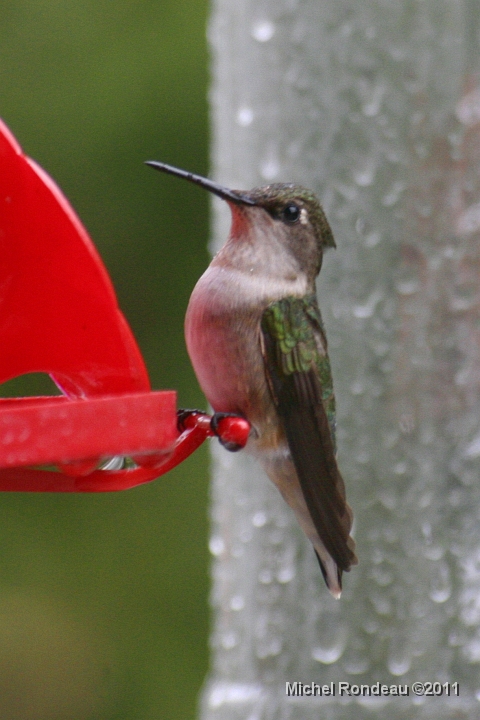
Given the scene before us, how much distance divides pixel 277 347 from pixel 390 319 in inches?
11.7

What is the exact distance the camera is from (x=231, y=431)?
2186 mm

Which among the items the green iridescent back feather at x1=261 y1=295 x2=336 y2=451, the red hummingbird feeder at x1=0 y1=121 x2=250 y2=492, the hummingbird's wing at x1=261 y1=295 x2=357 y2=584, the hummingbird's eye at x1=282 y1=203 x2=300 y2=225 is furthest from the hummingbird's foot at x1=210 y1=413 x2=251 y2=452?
the hummingbird's eye at x1=282 y1=203 x2=300 y2=225

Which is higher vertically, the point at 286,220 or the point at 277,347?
the point at 286,220

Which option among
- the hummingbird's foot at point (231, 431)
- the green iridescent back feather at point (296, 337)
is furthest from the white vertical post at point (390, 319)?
the hummingbird's foot at point (231, 431)

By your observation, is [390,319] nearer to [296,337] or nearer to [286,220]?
[296,337]

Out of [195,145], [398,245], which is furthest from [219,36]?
[195,145]

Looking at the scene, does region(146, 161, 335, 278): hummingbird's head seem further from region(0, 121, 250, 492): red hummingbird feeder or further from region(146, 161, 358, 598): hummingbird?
region(0, 121, 250, 492): red hummingbird feeder

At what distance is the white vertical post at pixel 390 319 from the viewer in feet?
8.35

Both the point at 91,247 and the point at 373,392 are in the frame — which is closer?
the point at 91,247

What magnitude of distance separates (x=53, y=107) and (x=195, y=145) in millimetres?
725

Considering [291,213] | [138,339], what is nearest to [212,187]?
[291,213]

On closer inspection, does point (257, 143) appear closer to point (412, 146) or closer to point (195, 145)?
point (412, 146)

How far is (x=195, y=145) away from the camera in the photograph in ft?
17.0

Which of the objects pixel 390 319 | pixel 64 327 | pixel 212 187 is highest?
pixel 212 187
